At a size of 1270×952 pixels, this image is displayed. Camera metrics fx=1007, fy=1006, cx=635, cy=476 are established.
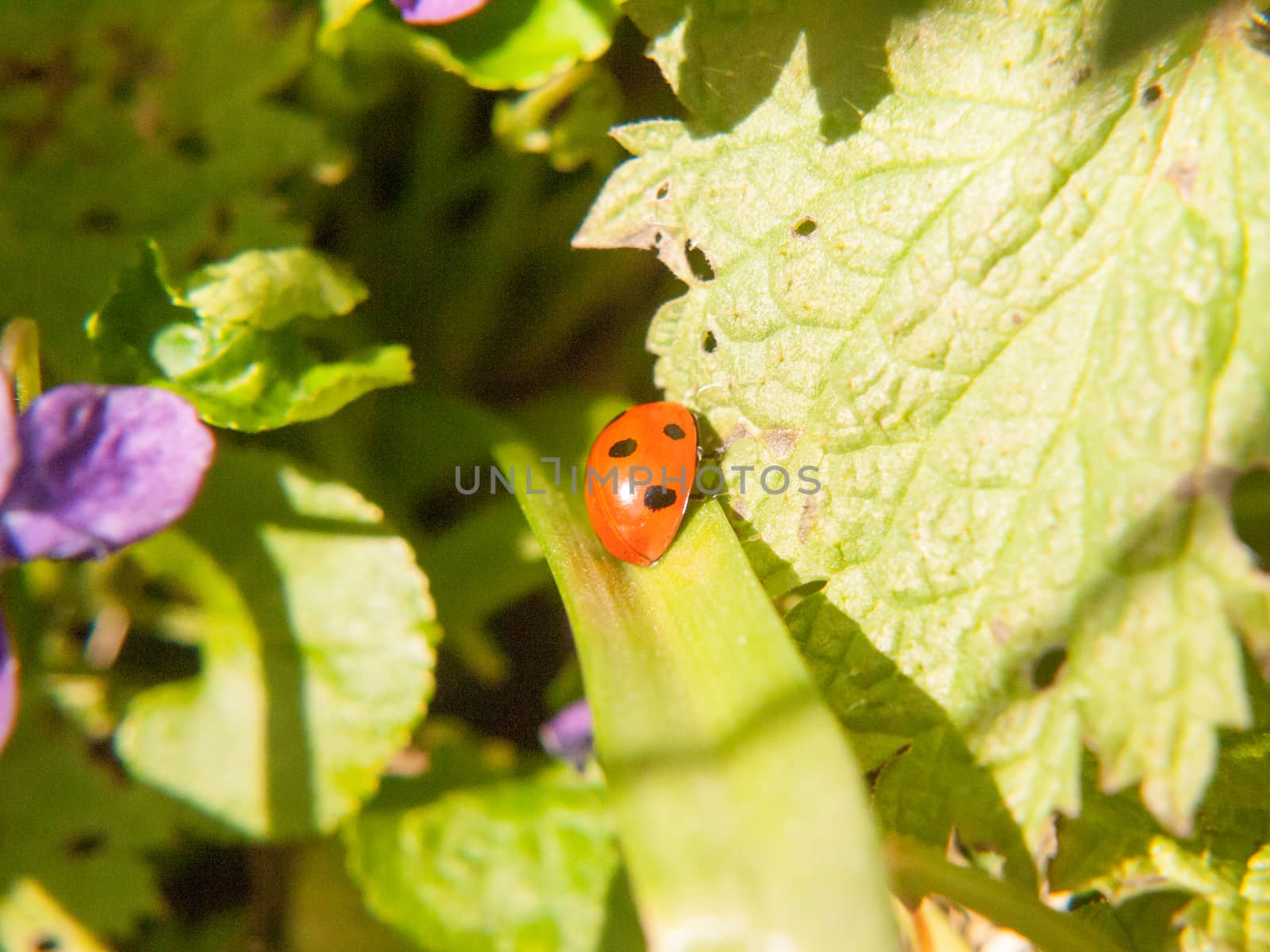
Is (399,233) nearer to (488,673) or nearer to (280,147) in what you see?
(280,147)

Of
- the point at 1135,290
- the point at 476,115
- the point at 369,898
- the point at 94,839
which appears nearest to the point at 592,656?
→ the point at 1135,290

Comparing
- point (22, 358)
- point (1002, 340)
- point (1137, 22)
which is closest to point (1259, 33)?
point (1137, 22)

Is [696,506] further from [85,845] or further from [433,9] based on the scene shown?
[85,845]

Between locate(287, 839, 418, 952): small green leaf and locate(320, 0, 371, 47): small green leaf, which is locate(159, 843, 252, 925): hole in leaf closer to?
locate(287, 839, 418, 952): small green leaf

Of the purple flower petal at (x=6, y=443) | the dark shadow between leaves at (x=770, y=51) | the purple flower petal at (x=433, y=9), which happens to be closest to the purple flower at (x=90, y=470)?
the purple flower petal at (x=6, y=443)

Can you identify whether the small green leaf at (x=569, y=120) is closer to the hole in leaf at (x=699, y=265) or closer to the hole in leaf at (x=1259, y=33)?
the hole in leaf at (x=699, y=265)
